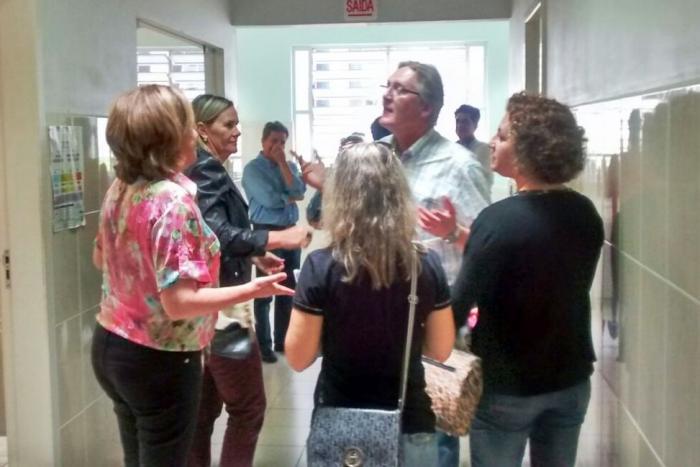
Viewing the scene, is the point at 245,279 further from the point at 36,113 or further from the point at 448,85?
the point at 448,85

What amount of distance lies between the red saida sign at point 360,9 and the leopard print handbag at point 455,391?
4064 mm

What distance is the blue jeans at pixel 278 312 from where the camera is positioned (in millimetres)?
5441

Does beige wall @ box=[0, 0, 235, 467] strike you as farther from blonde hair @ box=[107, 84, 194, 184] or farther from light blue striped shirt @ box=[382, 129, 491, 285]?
light blue striped shirt @ box=[382, 129, 491, 285]

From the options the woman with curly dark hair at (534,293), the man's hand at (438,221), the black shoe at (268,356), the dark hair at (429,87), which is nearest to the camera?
the woman with curly dark hair at (534,293)

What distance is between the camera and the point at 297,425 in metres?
4.06

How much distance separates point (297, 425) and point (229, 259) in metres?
1.69

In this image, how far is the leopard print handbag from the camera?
1884mm

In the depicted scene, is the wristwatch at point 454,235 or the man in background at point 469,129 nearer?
the wristwatch at point 454,235

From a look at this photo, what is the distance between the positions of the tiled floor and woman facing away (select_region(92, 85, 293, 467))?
1205mm

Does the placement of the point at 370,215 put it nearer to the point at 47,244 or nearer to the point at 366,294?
the point at 366,294

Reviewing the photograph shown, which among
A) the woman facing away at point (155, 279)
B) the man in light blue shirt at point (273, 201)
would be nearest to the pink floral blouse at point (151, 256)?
the woman facing away at point (155, 279)

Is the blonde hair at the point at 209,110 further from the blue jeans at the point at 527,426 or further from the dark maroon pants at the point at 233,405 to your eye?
the blue jeans at the point at 527,426

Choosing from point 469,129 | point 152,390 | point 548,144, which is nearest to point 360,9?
point 469,129

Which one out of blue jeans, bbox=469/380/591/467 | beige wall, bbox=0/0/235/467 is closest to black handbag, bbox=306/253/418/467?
blue jeans, bbox=469/380/591/467
